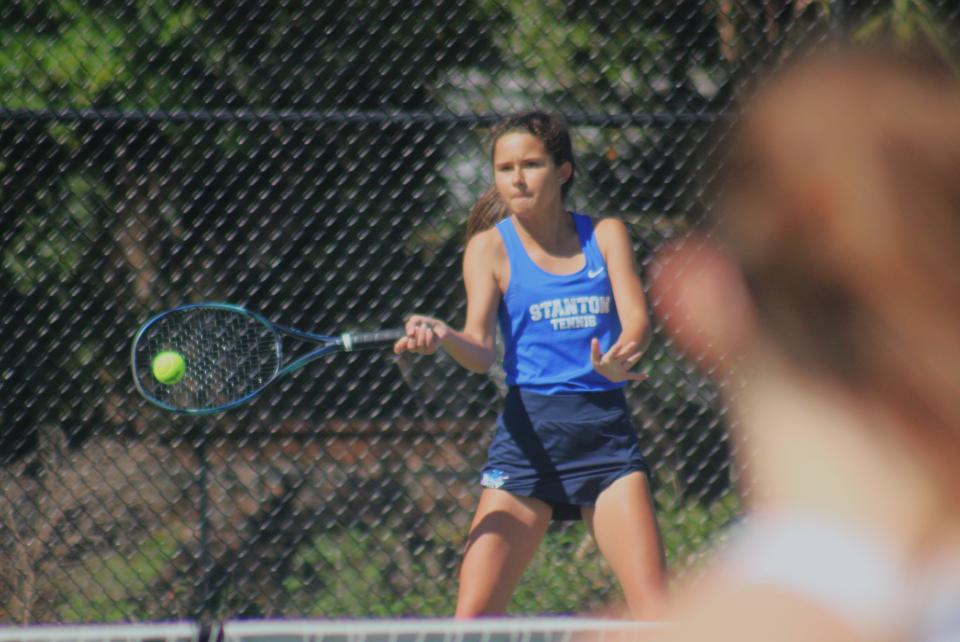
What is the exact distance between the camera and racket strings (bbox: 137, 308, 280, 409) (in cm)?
374

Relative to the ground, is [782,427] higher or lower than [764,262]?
lower

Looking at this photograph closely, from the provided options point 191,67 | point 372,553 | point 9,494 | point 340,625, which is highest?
point 191,67

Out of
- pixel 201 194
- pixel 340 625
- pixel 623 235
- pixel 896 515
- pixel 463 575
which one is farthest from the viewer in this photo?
pixel 201 194

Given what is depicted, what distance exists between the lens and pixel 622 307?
10.1 feet

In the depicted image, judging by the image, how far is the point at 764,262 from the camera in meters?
0.83

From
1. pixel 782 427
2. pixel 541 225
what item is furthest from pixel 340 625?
pixel 541 225

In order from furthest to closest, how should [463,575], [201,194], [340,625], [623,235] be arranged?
1. [201,194]
2. [623,235]
3. [463,575]
4. [340,625]

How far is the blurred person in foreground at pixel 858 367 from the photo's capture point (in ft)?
2.52

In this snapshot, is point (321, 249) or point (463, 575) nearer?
point (463, 575)

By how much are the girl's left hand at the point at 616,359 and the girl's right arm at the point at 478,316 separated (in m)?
0.28

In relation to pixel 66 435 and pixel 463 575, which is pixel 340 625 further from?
pixel 66 435

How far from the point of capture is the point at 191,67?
4473 millimetres

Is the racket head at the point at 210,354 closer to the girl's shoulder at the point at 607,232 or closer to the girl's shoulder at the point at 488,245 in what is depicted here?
the girl's shoulder at the point at 488,245

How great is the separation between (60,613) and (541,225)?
243 centimetres
